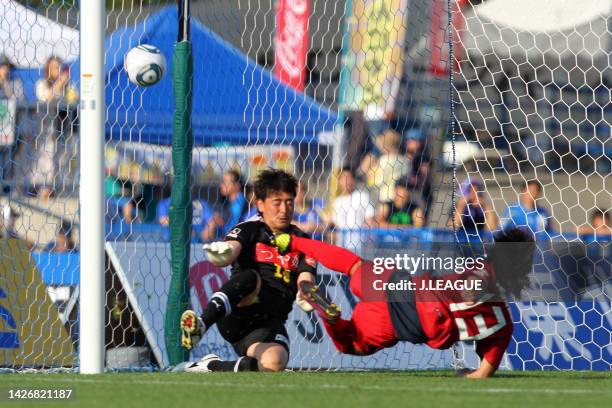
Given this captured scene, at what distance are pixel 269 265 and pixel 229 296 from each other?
1.54ft

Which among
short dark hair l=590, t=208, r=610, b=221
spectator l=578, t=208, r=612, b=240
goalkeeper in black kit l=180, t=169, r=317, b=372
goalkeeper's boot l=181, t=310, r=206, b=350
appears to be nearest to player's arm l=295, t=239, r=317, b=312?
goalkeeper in black kit l=180, t=169, r=317, b=372

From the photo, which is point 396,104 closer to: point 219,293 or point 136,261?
point 136,261

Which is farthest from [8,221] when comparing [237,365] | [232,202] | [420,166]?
[420,166]

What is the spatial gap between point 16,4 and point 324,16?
3.36 meters

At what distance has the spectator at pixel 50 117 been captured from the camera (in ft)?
28.6

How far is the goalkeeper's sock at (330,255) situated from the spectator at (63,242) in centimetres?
221

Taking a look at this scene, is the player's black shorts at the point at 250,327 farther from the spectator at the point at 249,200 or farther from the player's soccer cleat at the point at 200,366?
the spectator at the point at 249,200

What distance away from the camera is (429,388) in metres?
5.65

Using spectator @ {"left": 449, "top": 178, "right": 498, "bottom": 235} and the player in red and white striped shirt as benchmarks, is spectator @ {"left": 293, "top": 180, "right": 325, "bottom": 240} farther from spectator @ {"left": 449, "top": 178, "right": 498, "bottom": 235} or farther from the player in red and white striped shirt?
the player in red and white striped shirt

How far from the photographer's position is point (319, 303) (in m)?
6.47

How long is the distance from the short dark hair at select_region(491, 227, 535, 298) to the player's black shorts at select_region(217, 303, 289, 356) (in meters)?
1.35

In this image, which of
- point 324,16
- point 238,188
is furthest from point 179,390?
point 324,16

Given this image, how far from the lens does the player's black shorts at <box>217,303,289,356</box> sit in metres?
7.24
